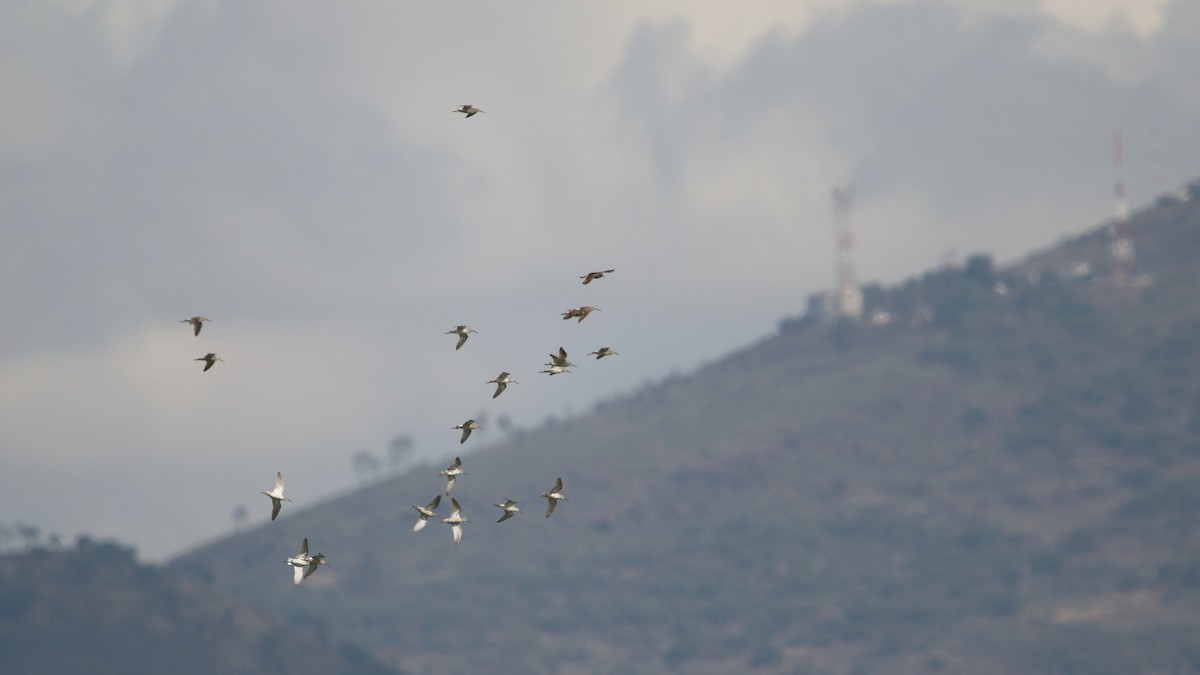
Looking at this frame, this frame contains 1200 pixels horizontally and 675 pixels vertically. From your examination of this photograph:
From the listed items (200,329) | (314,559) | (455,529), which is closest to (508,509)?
(455,529)

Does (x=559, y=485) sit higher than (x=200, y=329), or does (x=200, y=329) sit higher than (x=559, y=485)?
(x=200, y=329)

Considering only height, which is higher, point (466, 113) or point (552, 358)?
point (466, 113)

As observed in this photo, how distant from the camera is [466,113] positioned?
263 ft

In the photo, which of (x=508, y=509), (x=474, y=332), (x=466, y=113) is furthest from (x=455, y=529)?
(x=466, y=113)

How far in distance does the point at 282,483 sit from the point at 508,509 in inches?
337

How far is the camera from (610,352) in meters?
82.1

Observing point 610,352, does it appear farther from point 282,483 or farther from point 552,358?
point 282,483

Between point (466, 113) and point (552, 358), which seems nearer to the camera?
point (552, 358)

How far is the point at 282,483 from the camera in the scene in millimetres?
72500

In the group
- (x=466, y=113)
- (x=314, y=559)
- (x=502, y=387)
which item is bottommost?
(x=314, y=559)

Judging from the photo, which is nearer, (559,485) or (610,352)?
(559,485)

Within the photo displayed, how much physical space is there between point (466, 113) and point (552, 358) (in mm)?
11201

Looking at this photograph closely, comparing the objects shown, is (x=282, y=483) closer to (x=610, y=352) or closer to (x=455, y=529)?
(x=455, y=529)

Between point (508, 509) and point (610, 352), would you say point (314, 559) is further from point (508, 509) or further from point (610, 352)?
point (610, 352)
